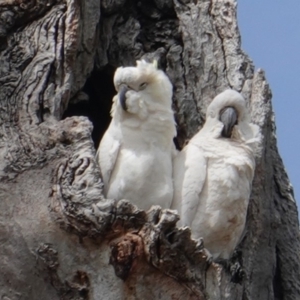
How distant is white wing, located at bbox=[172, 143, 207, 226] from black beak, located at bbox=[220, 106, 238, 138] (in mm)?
195

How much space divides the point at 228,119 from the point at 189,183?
1.35 ft

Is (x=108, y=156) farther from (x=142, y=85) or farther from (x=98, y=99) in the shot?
(x=98, y=99)

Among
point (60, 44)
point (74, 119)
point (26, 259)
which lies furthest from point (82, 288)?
point (60, 44)

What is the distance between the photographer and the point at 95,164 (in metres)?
5.15

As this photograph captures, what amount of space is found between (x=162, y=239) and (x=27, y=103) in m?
0.97

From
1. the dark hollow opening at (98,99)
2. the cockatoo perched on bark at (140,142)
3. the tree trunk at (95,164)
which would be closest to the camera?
the tree trunk at (95,164)

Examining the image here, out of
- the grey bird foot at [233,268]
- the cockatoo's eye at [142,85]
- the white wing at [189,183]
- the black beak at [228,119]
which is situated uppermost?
the cockatoo's eye at [142,85]

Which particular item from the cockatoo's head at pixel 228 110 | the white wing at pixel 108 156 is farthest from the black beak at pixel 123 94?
the cockatoo's head at pixel 228 110

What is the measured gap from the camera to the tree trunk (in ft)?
16.6

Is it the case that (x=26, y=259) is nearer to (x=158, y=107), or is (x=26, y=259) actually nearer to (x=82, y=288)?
(x=82, y=288)

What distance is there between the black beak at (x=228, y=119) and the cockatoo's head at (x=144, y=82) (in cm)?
30

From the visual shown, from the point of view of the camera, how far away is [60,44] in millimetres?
5773

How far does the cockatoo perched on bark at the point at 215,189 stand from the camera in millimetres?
5465

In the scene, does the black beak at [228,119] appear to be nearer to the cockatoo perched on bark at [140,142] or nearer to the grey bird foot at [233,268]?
the cockatoo perched on bark at [140,142]
